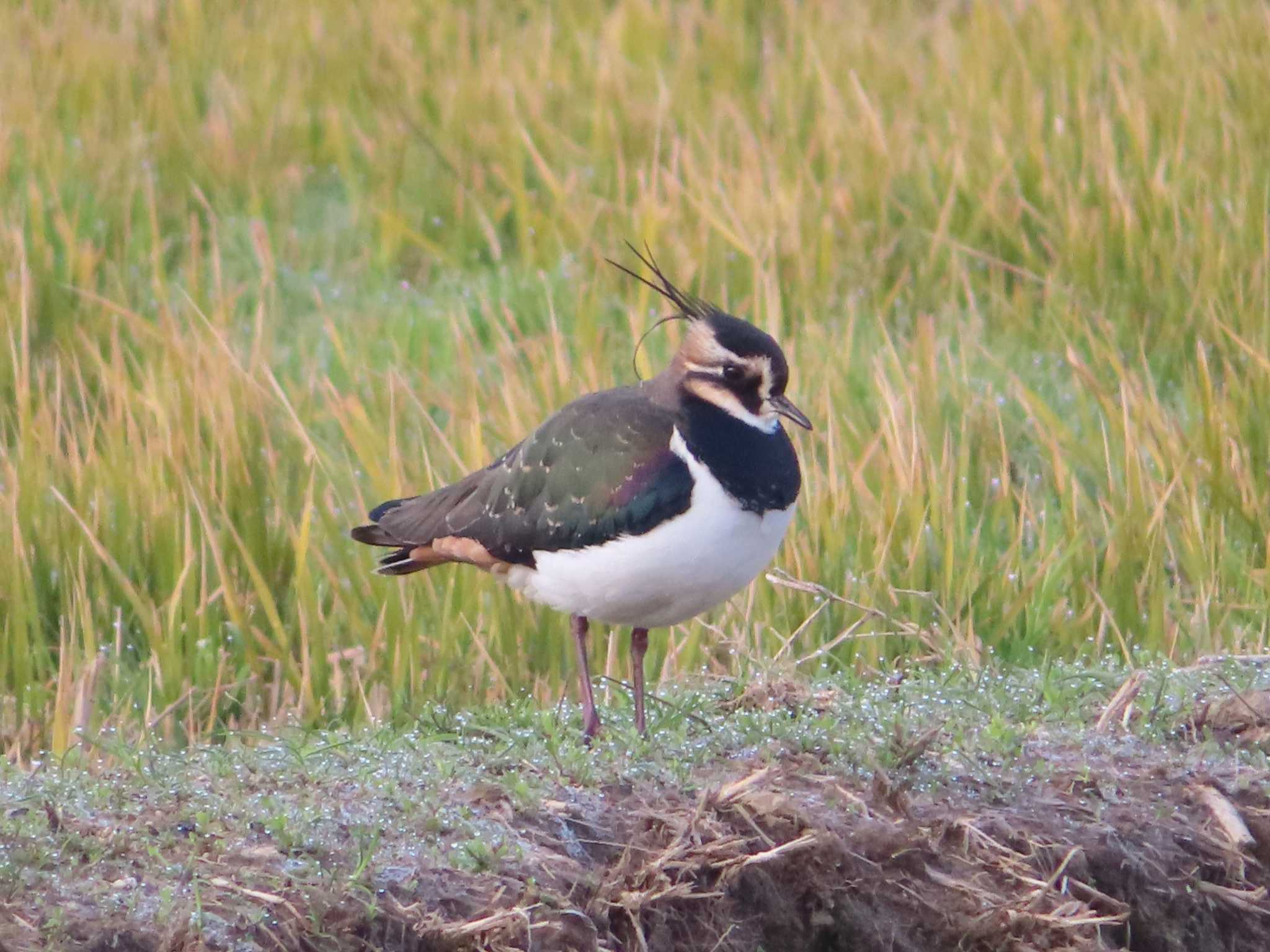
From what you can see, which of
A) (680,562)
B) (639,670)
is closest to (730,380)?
(680,562)

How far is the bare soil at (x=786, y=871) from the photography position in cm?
293

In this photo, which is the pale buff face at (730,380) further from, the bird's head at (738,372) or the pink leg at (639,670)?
the pink leg at (639,670)

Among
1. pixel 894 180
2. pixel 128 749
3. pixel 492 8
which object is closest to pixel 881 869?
pixel 128 749

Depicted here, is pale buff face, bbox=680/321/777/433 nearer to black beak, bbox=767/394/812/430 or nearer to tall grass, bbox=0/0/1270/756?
black beak, bbox=767/394/812/430

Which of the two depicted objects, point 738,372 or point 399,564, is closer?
point 738,372

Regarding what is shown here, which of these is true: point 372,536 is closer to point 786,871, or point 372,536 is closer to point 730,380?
point 730,380

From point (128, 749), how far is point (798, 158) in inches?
164

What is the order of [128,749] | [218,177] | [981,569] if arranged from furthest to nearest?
[218,177] → [981,569] → [128,749]

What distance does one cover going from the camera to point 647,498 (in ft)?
11.6

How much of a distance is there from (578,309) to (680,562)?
259 centimetres

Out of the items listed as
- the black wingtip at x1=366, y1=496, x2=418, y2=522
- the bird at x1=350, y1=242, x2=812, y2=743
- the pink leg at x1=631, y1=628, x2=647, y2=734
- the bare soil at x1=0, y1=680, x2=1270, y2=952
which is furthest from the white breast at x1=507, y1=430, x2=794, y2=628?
the black wingtip at x1=366, y1=496, x2=418, y2=522

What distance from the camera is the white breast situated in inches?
136

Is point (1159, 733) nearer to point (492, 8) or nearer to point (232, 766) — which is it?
point (232, 766)

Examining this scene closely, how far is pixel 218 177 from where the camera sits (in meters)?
7.43
